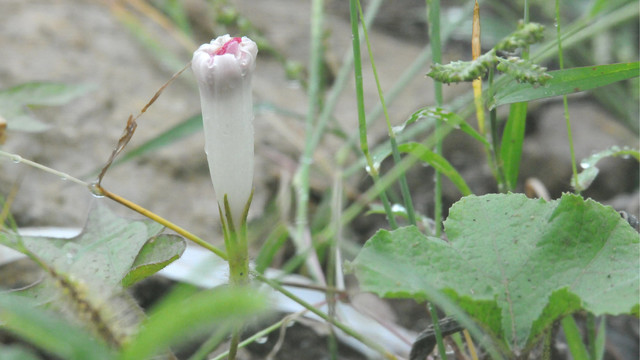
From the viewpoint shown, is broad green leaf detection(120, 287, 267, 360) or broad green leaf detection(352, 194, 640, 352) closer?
broad green leaf detection(120, 287, 267, 360)

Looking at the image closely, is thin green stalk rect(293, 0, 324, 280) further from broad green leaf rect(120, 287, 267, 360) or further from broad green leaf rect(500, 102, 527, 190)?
broad green leaf rect(120, 287, 267, 360)

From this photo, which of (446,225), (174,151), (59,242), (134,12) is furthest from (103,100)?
(446,225)

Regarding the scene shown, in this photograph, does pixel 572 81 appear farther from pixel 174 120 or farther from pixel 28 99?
pixel 174 120

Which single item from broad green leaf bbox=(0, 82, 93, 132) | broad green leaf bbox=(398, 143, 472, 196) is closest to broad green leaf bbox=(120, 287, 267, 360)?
broad green leaf bbox=(398, 143, 472, 196)

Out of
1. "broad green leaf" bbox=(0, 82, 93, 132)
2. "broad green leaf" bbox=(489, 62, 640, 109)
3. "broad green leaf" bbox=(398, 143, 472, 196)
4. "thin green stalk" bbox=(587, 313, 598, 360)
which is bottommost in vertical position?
"thin green stalk" bbox=(587, 313, 598, 360)

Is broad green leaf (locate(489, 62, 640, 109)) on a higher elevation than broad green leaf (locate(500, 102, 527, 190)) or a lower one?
higher

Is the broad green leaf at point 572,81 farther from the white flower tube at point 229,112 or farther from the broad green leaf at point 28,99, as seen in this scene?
the broad green leaf at point 28,99

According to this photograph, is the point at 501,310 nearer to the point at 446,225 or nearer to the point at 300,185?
the point at 446,225
